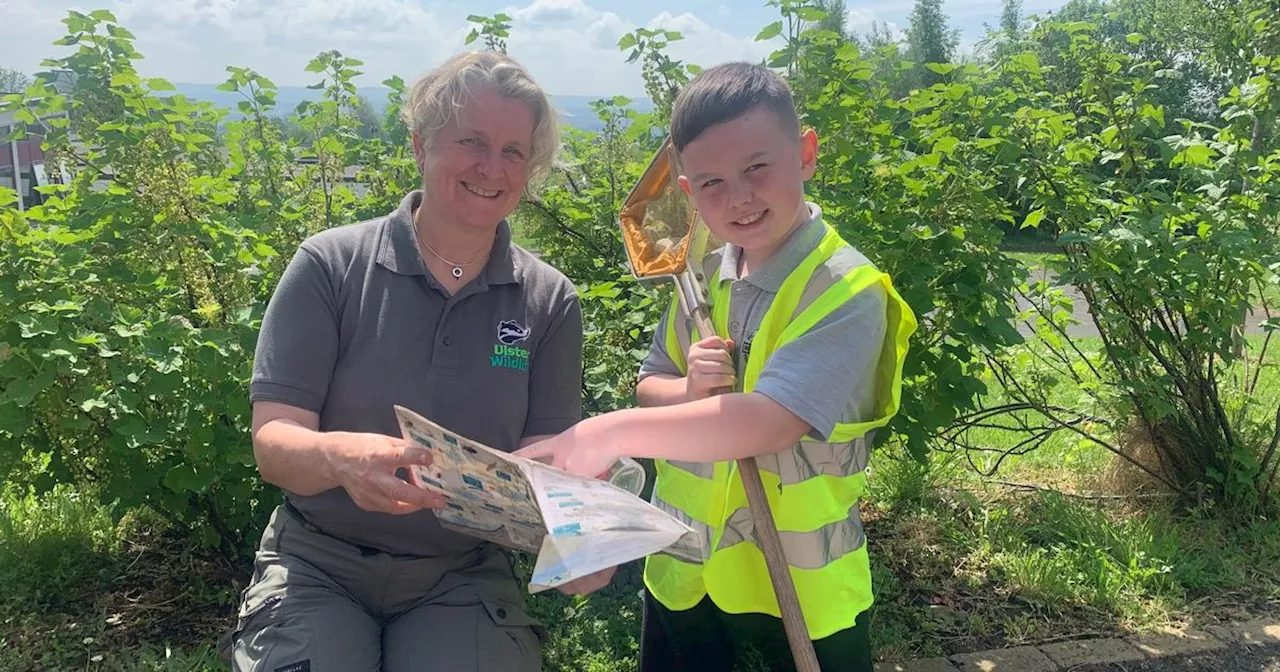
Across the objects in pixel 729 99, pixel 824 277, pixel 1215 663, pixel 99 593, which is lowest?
pixel 1215 663

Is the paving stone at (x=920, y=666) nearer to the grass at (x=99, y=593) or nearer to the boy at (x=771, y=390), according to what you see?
the boy at (x=771, y=390)

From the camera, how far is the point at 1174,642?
2.96 m

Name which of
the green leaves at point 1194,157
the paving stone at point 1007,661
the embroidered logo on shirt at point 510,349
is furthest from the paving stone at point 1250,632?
the embroidered logo on shirt at point 510,349

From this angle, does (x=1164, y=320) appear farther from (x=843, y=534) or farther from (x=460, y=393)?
(x=460, y=393)

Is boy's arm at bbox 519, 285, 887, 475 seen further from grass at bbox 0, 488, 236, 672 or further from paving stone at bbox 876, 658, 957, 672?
grass at bbox 0, 488, 236, 672

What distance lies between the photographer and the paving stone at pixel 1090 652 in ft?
9.32

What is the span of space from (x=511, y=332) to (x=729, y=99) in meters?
0.79

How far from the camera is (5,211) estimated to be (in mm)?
2914

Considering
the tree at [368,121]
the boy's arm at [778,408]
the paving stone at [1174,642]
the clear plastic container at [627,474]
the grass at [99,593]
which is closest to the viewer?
the boy's arm at [778,408]

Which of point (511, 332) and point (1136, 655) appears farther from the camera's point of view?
point (1136, 655)

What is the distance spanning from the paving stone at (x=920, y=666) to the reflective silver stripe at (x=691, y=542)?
48.2 inches

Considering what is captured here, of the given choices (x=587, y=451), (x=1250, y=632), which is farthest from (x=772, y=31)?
(x=1250, y=632)

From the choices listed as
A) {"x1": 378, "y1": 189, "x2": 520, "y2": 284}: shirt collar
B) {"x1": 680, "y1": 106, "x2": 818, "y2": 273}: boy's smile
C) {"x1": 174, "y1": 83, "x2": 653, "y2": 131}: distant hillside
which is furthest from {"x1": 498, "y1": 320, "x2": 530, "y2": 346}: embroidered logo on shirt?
{"x1": 174, "y1": 83, "x2": 653, "y2": 131}: distant hillside

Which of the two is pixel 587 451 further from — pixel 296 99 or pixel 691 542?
pixel 296 99
